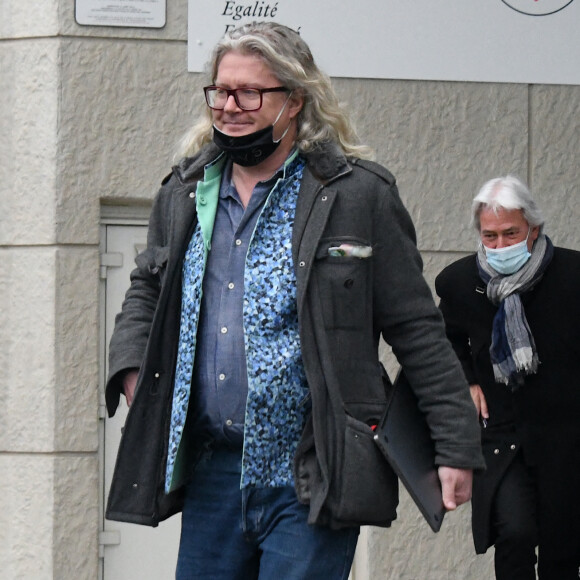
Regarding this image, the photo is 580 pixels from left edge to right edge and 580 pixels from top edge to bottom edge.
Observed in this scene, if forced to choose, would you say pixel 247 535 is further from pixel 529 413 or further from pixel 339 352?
pixel 529 413

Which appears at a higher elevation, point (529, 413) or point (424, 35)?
point (424, 35)

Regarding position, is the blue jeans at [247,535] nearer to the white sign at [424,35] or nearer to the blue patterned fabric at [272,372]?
the blue patterned fabric at [272,372]

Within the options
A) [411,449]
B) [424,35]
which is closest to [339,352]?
[411,449]

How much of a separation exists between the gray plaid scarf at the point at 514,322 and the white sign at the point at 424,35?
1.31 m

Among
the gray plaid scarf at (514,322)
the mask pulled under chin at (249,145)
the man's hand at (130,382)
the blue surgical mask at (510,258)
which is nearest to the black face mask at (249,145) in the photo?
the mask pulled under chin at (249,145)

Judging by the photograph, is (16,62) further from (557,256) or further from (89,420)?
(557,256)

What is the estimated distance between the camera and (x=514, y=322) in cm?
531

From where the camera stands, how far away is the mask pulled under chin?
356cm

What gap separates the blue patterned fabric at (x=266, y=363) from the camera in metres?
3.42

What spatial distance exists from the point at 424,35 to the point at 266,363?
3.39m

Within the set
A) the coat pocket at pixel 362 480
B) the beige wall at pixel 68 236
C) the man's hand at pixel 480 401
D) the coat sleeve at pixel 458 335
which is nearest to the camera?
the coat pocket at pixel 362 480

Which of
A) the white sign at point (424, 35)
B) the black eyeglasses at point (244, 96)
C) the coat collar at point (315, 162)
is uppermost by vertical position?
the white sign at point (424, 35)

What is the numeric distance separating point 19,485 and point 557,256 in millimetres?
2506

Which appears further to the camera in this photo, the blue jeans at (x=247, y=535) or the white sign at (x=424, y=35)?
the white sign at (x=424, y=35)
